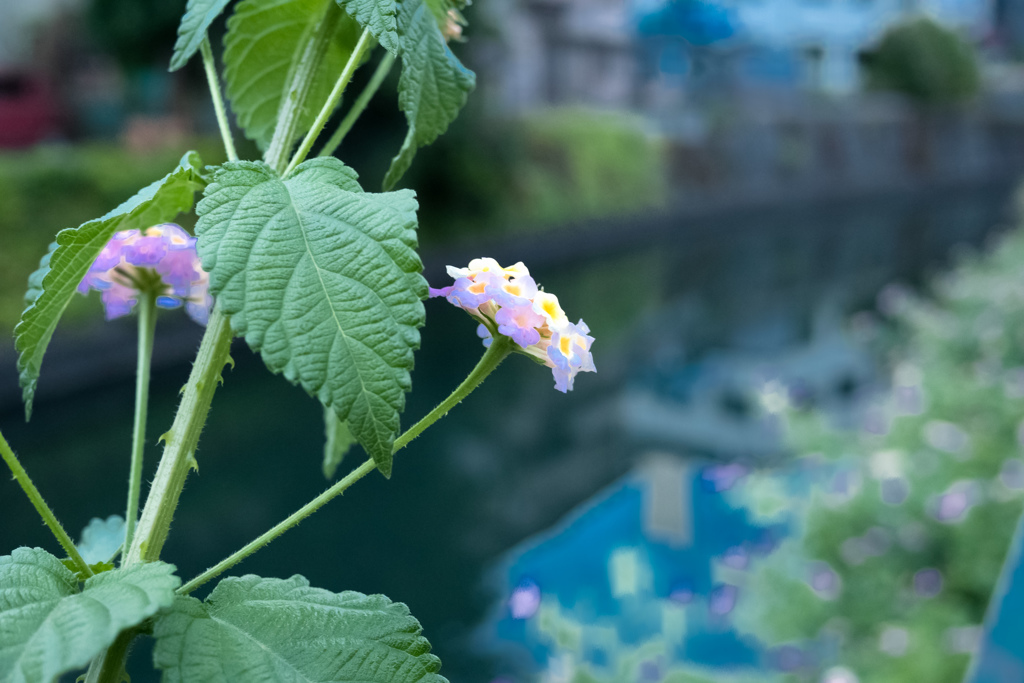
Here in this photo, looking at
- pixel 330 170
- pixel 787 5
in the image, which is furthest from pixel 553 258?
pixel 787 5

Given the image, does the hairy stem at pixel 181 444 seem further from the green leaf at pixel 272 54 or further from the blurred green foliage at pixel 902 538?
the blurred green foliage at pixel 902 538

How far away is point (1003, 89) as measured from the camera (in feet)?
58.8

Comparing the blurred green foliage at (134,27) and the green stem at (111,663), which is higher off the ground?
the blurred green foliage at (134,27)

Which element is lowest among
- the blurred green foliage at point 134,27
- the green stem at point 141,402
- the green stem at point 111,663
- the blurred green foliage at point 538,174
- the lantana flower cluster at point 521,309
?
the green stem at point 111,663

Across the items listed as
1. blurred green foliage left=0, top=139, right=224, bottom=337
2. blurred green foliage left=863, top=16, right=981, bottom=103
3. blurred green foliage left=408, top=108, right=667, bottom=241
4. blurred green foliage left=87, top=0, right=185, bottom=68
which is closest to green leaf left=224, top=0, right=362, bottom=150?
blurred green foliage left=0, top=139, right=224, bottom=337

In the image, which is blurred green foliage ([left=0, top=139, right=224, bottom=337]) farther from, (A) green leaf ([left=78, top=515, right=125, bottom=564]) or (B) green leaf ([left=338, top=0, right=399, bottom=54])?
(B) green leaf ([left=338, top=0, right=399, bottom=54])

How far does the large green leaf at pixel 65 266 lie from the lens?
1.03 feet

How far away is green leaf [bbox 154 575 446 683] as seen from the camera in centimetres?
29

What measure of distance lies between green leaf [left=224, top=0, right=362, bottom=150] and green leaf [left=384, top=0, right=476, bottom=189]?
0.14ft

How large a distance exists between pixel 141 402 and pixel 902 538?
7.17ft

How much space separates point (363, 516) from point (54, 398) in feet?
5.98

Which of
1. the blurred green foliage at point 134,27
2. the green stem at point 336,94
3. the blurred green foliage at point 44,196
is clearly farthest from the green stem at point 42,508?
the blurred green foliage at point 134,27

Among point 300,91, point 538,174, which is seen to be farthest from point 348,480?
point 538,174

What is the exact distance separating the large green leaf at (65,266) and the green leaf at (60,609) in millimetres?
62
